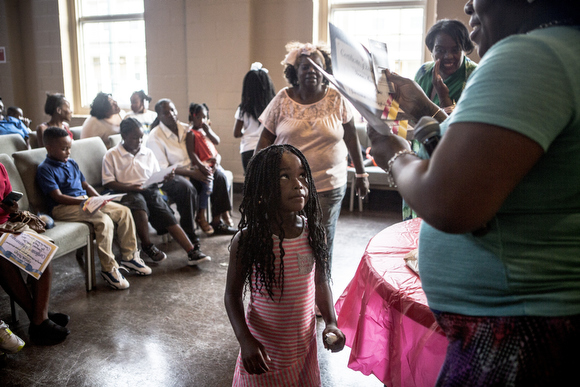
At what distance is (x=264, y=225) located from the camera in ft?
4.88

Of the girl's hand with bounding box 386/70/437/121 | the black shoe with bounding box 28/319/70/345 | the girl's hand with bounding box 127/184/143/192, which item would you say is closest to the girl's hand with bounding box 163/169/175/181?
the girl's hand with bounding box 127/184/143/192

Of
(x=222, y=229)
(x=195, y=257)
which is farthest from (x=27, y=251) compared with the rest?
(x=222, y=229)

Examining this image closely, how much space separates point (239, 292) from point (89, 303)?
2.06m

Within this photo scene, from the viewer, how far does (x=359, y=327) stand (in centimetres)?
161

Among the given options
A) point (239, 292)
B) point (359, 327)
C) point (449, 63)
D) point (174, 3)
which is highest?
point (174, 3)

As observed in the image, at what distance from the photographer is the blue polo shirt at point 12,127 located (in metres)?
5.13

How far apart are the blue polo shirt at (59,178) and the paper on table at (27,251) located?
61cm

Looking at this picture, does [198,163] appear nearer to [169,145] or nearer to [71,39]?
[169,145]

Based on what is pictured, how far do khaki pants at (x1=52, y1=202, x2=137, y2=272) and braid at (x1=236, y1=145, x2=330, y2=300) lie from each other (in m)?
2.10

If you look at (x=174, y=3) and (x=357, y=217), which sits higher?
(x=174, y=3)

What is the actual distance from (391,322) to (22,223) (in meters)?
2.26

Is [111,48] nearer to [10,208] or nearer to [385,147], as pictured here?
[10,208]

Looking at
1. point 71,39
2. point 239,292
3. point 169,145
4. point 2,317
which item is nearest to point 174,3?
point 71,39

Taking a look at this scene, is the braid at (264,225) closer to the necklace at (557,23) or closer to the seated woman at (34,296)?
the necklace at (557,23)
